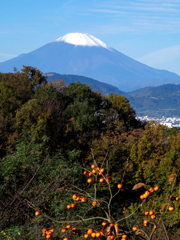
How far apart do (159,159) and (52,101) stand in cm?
1008

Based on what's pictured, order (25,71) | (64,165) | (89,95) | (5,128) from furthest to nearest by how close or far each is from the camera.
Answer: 1. (25,71)
2. (89,95)
3. (5,128)
4. (64,165)

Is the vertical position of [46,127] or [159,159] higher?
[46,127]

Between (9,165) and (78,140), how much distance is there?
457 inches

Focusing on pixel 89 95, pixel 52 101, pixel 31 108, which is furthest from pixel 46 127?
pixel 89 95

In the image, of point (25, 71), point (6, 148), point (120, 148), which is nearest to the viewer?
point (6, 148)

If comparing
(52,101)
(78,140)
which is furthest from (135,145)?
(52,101)

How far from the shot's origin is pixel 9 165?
1439cm

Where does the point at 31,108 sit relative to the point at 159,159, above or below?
above

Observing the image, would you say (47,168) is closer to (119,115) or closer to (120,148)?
(120,148)

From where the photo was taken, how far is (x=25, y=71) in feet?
141

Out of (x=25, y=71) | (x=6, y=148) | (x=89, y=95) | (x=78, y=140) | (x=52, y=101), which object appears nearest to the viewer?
(x=6, y=148)

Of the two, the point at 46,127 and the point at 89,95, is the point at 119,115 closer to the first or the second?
the point at 89,95

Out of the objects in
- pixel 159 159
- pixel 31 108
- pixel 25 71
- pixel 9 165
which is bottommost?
pixel 159 159

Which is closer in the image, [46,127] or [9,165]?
[9,165]
